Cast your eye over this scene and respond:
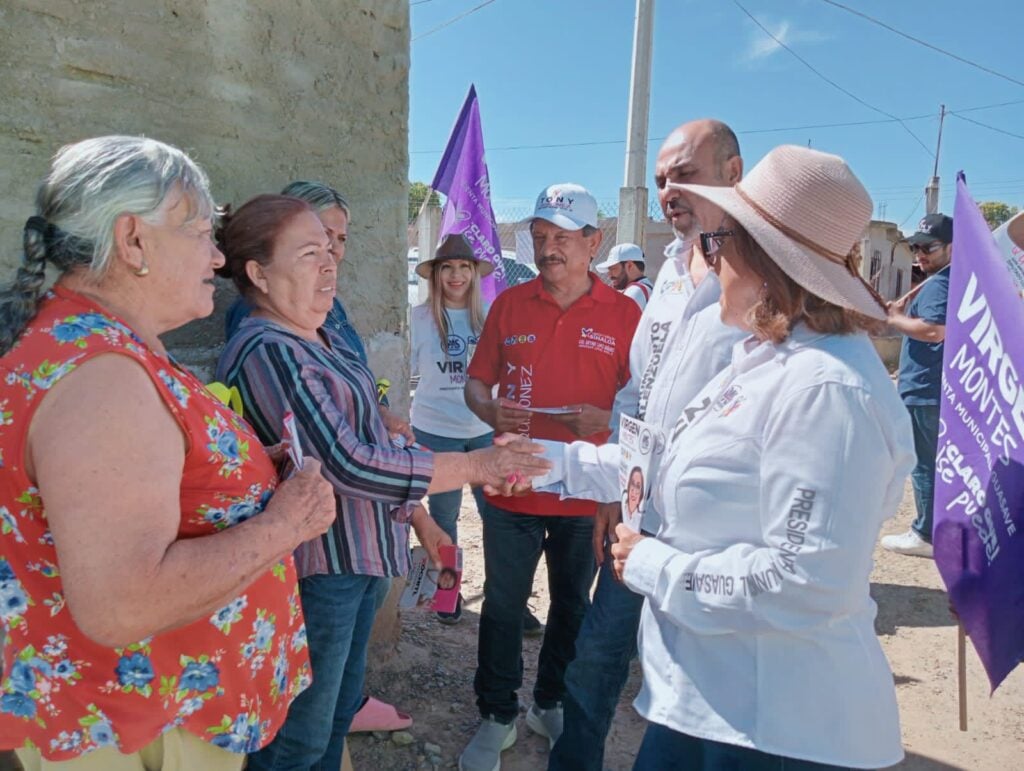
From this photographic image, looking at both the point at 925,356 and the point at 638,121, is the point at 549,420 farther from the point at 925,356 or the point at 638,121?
the point at 638,121

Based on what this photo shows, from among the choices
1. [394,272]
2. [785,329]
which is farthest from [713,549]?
[394,272]

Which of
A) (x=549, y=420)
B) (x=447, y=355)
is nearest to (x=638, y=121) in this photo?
(x=447, y=355)

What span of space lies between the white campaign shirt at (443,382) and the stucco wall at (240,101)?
1.08 meters

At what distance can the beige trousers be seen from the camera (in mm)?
1356

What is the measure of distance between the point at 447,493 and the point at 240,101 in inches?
93.3

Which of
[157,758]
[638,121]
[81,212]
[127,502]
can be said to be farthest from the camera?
[638,121]

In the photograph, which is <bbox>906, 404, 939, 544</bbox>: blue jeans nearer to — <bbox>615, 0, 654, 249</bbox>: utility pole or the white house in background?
<bbox>615, 0, 654, 249</bbox>: utility pole

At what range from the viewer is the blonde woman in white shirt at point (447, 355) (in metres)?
4.23

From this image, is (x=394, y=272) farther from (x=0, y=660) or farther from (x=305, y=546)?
(x=0, y=660)

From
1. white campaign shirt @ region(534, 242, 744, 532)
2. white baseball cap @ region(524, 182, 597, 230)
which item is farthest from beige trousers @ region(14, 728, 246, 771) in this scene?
white baseball cap @ region(524, 182, 597, 230)

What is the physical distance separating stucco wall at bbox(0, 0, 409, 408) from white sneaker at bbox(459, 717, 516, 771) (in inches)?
56.2

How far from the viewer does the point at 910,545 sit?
203 inches

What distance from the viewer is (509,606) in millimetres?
2764

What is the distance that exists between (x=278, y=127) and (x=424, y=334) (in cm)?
183
